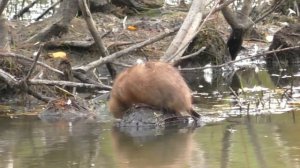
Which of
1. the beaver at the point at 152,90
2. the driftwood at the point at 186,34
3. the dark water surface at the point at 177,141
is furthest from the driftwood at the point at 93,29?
the beaver at the point at 152,90

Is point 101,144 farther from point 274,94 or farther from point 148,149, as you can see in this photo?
point 274,94

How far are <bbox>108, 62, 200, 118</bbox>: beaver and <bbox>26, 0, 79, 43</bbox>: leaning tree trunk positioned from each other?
4171 millimetres

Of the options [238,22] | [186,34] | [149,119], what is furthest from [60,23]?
[149,119]

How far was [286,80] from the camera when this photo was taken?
10.6 metres

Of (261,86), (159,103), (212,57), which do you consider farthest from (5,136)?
(212,57)

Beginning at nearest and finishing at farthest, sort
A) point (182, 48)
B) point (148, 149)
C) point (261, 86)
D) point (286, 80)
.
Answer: point (148, 149)
point (182, 48)
point (261, 86)
point (286, 80)

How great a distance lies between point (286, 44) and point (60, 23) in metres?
3.67

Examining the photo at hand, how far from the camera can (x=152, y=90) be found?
268 inches

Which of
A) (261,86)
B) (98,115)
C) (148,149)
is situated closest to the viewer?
(148,149)

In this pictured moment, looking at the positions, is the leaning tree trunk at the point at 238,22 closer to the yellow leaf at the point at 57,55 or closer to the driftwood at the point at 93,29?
the driftwood at the point at 93,29

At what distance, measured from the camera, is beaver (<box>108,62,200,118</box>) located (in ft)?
22.4

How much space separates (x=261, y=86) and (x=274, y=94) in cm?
104

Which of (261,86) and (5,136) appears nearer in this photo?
(5,136)

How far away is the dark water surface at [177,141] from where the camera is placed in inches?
205
